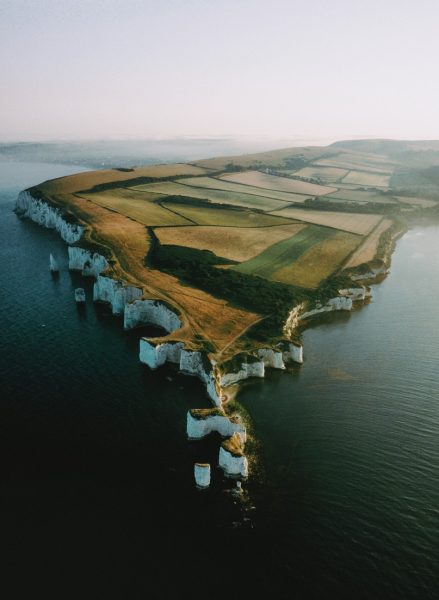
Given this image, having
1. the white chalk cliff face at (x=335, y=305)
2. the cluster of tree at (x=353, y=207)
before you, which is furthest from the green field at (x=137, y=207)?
the cluster of tree at (x=353, y=207)

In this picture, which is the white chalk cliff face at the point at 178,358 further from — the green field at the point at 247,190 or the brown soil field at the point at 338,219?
the green field at the point at 247,190

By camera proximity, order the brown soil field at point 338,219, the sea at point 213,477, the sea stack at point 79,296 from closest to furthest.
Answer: the sea at point 213,477 → the sea stack at point 79,296 → the brown soil field at point 338,219

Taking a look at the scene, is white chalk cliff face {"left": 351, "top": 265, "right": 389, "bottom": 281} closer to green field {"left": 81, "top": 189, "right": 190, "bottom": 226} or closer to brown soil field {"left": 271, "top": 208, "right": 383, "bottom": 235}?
brown soil field {"left": 271, "top": 208, "right": 383, "bottom": 235}

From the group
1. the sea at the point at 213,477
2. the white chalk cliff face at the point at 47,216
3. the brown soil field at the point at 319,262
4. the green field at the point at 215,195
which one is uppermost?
the green field at the point at 215,195

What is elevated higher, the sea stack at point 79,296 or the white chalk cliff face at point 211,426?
the sea stack at point 79,296

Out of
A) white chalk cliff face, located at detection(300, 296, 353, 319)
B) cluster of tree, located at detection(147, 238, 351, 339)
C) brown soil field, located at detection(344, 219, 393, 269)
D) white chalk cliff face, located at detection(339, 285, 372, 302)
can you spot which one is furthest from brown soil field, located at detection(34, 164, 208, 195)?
white chalk cliff face, located at detection(300, 296, 353, 319)

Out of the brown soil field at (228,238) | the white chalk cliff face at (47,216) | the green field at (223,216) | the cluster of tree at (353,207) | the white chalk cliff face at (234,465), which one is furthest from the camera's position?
the cluster of tree at (353,207)

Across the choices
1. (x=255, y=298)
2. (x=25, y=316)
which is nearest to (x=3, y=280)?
(x=25, y=316)
